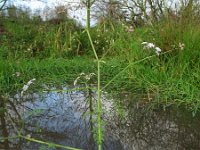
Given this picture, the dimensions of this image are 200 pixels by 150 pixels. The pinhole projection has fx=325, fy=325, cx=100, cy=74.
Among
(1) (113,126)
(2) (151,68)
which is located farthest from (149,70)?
(1) (113,126)

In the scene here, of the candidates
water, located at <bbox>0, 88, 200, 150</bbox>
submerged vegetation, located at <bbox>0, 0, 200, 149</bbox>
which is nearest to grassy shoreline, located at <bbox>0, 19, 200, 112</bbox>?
submerged vegetation, located at <bbox>0, 0, 200, 149</bbox>

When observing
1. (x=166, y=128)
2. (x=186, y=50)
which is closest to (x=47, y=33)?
(x=186, y=50)

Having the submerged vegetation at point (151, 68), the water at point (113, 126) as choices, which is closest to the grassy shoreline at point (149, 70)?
the submerged vegetation at point (151, 68)

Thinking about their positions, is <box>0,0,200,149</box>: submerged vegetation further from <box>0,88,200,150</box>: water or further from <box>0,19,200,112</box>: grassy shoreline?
<box>0,88,200,150</box>: water

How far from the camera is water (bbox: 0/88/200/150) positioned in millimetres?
1684

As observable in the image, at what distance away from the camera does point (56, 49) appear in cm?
596

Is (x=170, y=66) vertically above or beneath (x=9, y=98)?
above

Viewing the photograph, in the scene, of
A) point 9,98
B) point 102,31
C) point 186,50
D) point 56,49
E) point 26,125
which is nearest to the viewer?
point 26,125

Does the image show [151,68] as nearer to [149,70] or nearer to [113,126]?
[149,70]

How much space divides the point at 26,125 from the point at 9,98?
85 centimetres

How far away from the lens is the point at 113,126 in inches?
77.1

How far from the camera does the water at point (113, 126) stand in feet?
5.52

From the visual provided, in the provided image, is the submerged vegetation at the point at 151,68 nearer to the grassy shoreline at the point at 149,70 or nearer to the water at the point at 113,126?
the grassy shoreline at the point at 149,70

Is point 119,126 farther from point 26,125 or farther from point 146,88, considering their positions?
point 146,88
